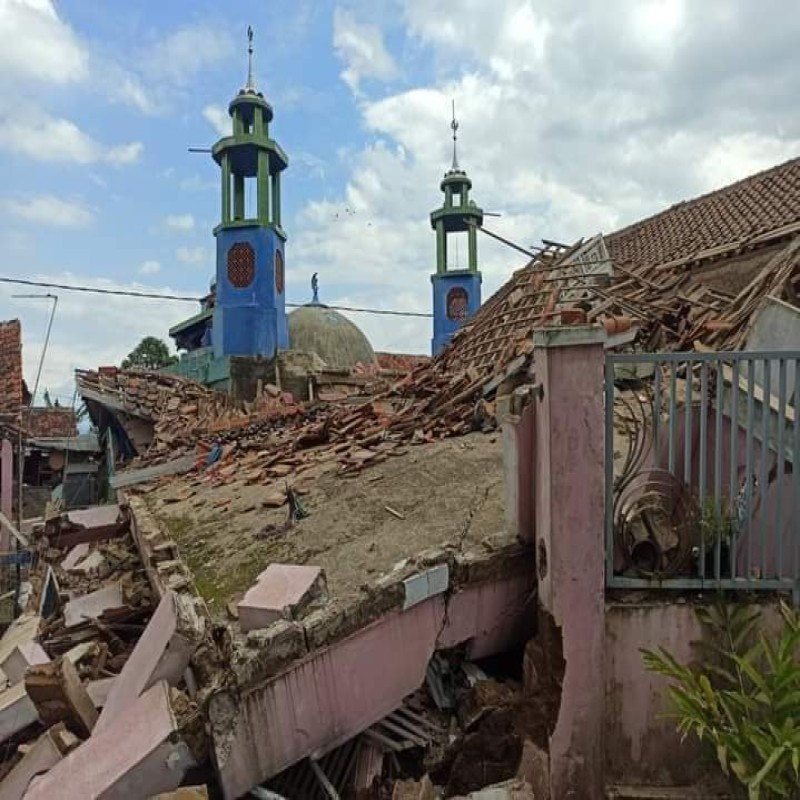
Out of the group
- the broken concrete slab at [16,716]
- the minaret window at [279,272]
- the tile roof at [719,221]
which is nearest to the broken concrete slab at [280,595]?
the broken concrete slab at [16,716]

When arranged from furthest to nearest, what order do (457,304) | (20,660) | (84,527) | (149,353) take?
(149,353) < (457,304) < (84,527) < (20,660)

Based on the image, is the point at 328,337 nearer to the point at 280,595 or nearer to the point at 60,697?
the point at 60,697

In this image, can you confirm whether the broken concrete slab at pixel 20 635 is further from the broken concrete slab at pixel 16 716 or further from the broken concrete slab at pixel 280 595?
the broken concrete slab at pixel 280 595

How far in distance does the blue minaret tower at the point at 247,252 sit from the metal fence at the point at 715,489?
16658mm

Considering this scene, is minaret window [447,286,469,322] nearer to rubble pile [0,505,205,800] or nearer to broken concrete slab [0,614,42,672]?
rubble pile [0,505,205,800]

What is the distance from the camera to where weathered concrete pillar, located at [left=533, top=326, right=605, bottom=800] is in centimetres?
289

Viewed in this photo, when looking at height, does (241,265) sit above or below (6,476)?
above

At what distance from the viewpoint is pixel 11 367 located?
46.3ft

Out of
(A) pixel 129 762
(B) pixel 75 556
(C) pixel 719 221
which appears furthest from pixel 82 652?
(C) pixel 719 221

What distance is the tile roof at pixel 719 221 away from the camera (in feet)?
35.4

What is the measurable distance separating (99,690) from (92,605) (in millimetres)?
1354

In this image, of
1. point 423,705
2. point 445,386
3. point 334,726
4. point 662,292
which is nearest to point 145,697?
point 334,726

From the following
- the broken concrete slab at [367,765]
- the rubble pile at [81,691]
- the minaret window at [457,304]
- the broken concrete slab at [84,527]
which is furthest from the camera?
the minaret window at [457,304]

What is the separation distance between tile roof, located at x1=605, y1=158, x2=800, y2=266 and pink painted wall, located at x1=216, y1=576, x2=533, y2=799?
639cm
